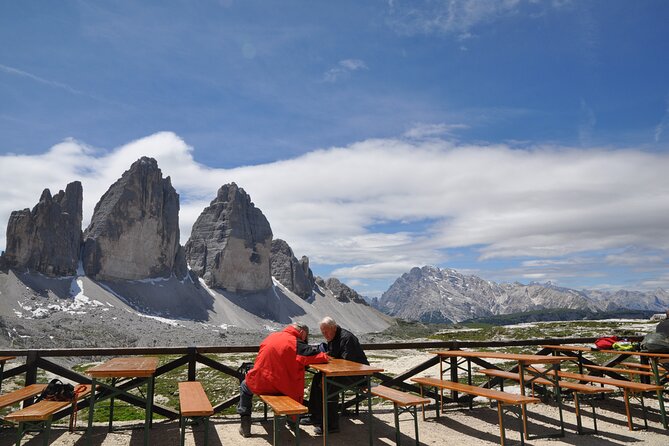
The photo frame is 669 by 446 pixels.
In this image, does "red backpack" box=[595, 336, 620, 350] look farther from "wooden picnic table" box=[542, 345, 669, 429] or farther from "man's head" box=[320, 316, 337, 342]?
"man's head" box=[320, 316, 337, 342]

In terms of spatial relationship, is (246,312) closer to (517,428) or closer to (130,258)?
(130,258)

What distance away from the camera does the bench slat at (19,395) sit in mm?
6427

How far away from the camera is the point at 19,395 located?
6852mm

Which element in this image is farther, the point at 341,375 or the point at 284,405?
the point at 341,375

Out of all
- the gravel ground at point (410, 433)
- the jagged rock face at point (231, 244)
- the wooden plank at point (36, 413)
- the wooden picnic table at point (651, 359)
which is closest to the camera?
the wooden plank at point (36, 413)

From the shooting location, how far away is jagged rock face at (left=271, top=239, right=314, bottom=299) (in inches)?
7229

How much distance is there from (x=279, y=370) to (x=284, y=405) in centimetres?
99

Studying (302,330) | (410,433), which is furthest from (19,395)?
(410,433)

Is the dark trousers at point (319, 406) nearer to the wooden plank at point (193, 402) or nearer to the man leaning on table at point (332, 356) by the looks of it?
the man leaning on table at point (332, 356)

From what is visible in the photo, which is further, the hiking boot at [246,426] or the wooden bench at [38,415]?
the hiking boot at [246,426]

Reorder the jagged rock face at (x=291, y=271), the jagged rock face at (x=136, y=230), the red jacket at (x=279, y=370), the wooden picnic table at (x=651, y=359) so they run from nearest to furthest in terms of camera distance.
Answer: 1. the red jacket at (x=279, y=370)
2. the wooden picnic table at (x=651, y=359)
3. the jagged rock face at (x=136, y=230)
4. the jagged rock face at (x=291, y=271)

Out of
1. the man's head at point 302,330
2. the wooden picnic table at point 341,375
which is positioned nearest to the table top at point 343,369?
the wooden picnic table at point 341,375

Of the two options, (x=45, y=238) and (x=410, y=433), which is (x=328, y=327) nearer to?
(x=410, y=433)

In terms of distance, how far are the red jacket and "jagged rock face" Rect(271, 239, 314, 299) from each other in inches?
6997
